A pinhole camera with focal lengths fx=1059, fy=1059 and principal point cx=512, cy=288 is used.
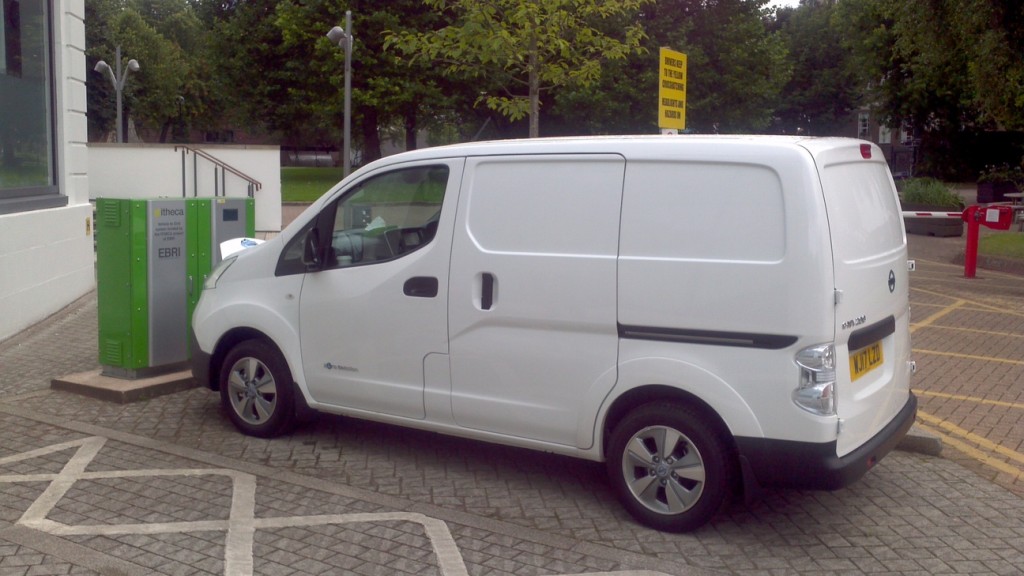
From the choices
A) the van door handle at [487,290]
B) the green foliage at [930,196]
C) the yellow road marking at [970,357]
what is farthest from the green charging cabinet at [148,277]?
the green foliage at [930,196]

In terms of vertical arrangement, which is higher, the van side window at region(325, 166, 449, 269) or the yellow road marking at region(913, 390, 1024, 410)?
the van side window at region(325, 166, 449, 269)

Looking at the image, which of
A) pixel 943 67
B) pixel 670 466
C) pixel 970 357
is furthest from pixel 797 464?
pixel 943 67

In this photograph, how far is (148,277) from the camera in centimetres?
793

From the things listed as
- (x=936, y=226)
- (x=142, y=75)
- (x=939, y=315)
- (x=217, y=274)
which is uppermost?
(x=142, y=75)

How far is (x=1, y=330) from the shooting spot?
9797mm

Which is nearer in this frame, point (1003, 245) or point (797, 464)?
point (797, 464)

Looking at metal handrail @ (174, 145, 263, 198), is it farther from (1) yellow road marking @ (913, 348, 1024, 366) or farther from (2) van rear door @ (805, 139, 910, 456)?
(2) van rear door @ (805, 139, 910, 456)

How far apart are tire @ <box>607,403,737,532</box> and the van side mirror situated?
2.15m

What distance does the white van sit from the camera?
4773 millimetres

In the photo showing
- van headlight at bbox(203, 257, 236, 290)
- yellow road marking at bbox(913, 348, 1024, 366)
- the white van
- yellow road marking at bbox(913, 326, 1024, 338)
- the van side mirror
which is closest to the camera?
the white van

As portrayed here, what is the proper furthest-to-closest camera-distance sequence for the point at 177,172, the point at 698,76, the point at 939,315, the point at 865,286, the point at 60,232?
the point at 698,76 < the point at 177,172 < the point at 939,315 < the point at 60,232 < the point at 865,286

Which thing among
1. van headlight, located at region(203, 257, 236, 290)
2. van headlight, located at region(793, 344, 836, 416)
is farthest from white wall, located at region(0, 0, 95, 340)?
van headlight, located at region(793, 344, 836, 416)

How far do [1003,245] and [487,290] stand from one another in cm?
Answer: 1798

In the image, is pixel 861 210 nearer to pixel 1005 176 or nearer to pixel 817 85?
pixel 1005 176
